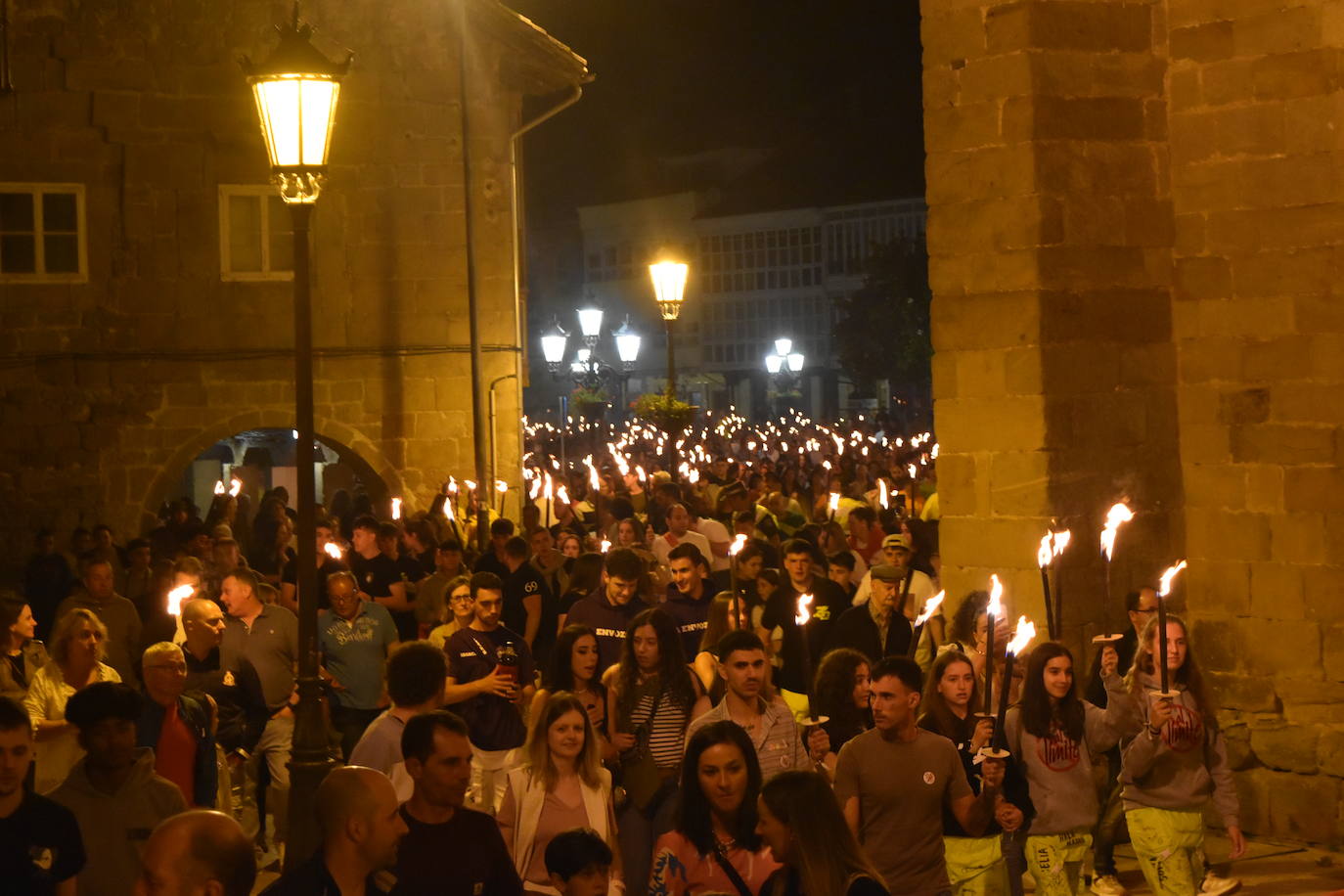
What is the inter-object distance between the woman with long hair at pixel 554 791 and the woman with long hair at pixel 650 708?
3.23 ft

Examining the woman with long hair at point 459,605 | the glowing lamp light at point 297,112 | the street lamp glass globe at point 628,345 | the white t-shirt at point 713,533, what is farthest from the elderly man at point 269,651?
the street lamp glass globe at point 628,345

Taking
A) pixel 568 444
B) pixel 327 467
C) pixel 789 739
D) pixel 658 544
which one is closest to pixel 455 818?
pixel 789 739

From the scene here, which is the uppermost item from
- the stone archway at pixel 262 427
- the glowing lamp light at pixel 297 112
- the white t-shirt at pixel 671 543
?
the glowing lamp light at pixel 297 112

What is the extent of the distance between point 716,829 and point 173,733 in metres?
2.84

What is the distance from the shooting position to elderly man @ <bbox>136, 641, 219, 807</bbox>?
7.59 meters

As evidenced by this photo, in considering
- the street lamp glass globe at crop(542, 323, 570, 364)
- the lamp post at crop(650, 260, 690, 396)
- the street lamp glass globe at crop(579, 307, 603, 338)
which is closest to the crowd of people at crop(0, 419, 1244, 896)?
the lamp post at crop(650, 260, 690, 396)

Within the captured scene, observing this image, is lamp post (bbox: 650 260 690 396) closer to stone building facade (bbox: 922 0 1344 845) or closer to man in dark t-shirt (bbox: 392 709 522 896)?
stone building facade (bbox: 922 0 1344 845)

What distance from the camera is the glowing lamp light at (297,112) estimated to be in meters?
8.65

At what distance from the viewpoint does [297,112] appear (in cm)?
871

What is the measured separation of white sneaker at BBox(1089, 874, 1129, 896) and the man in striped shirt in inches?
95.6

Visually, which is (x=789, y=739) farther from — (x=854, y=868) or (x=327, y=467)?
(x=327, y=467)

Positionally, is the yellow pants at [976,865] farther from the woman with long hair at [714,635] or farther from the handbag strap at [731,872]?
the woman with long hair at [714,635]

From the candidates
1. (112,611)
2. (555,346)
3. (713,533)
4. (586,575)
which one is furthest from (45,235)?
(586,575)

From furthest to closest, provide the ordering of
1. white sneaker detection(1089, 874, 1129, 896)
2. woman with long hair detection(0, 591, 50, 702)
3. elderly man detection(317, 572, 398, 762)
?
elderly man detection(317, 572, 398, 762) → white sneaker detection(1089, 874, 1129, 896) → woman with long hair detection(0, 591, 50, 702)
